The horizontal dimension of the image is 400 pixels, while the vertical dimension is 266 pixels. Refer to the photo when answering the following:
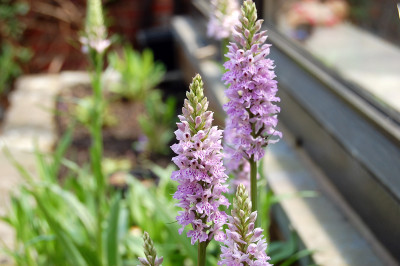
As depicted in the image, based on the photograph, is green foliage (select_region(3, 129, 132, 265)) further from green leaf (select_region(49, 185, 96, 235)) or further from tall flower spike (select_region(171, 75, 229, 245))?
tall flower spike (select_region(171, 75, 229, 245))

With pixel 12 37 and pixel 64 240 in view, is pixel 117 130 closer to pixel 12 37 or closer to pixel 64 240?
pixel 64 240

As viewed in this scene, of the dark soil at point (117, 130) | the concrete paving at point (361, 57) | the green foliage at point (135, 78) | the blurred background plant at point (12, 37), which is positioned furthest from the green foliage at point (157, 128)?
the blurred background plant at point (12, 37)

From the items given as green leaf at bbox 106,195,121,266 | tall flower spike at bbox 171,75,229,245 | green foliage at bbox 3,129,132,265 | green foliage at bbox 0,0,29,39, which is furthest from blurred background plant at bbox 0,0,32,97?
tall flower spike at bbox 171,75,229,245

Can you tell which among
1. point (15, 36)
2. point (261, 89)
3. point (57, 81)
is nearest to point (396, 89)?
point (261, 89)

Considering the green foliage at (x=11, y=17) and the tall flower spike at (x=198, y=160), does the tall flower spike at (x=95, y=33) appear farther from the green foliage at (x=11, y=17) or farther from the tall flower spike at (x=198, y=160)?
the green foliage at (x=11, y=17)

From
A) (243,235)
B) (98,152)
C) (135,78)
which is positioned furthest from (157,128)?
(243,235)

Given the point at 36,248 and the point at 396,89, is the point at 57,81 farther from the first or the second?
the point at 396,89
